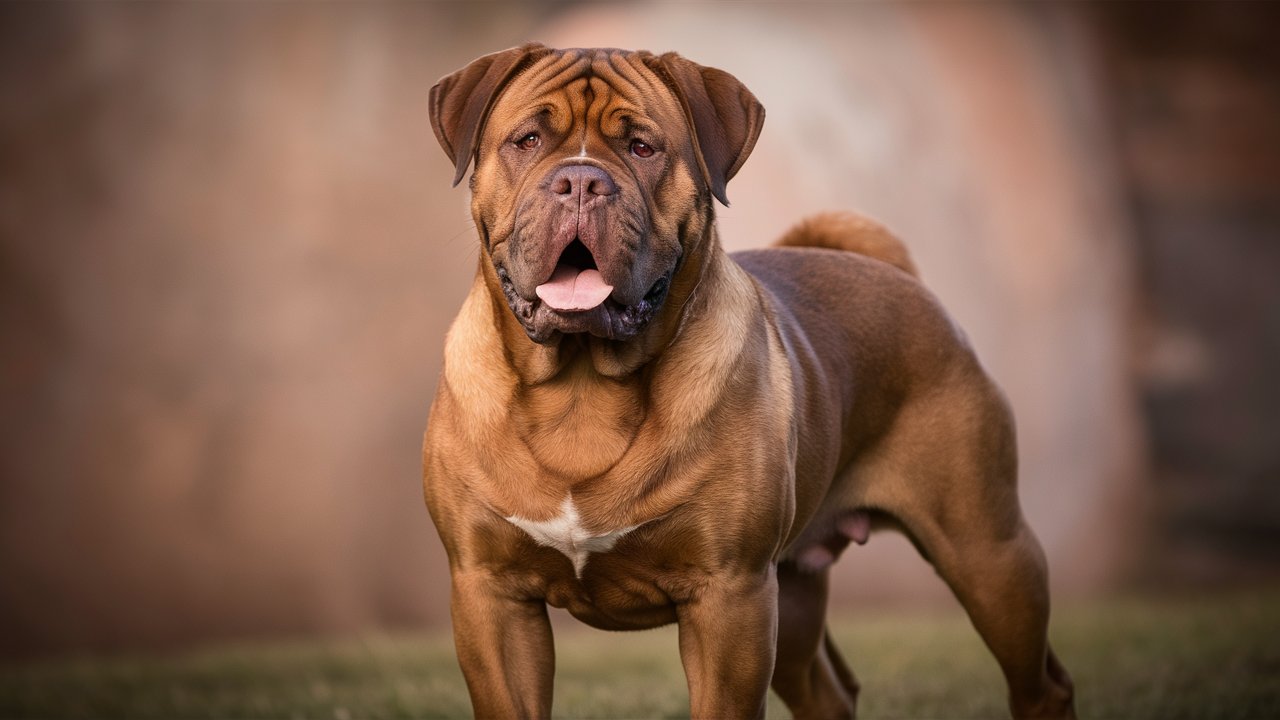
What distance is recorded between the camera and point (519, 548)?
355 cm

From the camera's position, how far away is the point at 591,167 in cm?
334

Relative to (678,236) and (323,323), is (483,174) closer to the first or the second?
(678,236)

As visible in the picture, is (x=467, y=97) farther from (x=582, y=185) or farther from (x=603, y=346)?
(x=603, y=346)

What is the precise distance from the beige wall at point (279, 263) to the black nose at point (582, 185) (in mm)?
5813

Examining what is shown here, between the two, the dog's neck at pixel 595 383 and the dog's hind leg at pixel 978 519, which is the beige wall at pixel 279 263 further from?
the dog's neck at pixel 595 383

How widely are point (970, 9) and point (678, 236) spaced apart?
7652 millimetres

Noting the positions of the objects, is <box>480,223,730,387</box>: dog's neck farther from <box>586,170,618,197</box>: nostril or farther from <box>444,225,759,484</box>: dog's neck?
<box>586,170,618,197</box>: nostril

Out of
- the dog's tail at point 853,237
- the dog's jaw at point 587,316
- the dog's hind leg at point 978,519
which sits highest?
the dog's jaw at point 587,316

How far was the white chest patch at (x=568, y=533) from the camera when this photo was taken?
3.48 m

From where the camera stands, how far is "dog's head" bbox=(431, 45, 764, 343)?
3.31 metres

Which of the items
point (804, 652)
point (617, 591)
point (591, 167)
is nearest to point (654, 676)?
point (804, 652)

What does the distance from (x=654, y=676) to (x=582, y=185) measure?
361cm

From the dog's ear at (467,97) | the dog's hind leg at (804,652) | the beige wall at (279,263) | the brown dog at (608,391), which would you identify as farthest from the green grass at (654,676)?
the dog's ear at (467,97)

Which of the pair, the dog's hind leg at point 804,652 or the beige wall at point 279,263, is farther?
the beige wall at point 279,263
